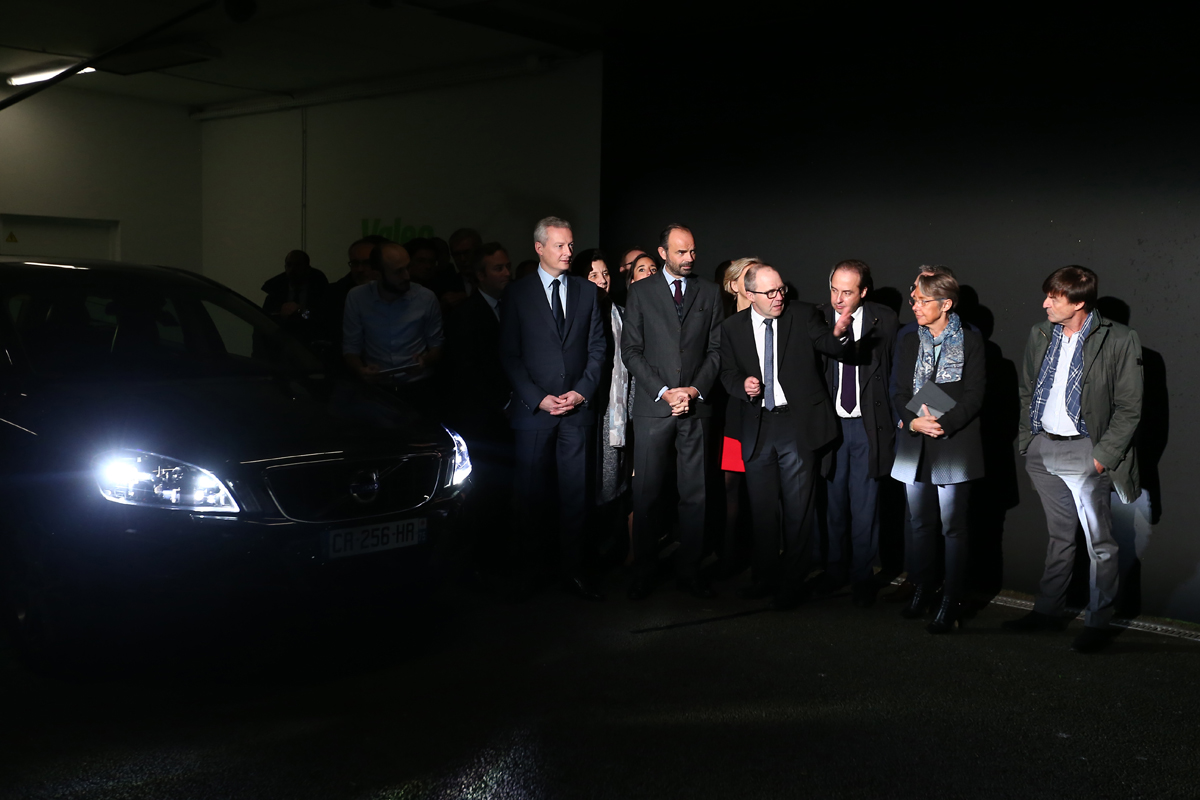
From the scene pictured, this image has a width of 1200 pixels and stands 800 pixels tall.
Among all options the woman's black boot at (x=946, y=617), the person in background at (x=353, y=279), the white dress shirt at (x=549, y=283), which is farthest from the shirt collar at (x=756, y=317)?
the person in background at (x=353, y=279)

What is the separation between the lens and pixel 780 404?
5.09 meters

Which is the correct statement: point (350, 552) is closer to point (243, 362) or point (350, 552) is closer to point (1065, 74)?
point (243, 362)

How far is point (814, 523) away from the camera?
540cm

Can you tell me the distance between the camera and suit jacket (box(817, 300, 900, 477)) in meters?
5.10

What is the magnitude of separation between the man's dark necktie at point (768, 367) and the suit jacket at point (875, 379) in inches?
11.8

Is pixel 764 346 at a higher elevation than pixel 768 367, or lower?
higher

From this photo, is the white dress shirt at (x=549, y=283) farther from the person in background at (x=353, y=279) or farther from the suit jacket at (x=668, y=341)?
the person in background at (x=353, y=279)

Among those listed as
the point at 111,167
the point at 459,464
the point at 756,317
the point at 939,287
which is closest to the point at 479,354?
the point at 459,464

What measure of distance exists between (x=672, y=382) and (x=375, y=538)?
5.95 ft

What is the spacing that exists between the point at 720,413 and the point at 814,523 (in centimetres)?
82

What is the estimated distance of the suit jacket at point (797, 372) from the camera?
5.04 m

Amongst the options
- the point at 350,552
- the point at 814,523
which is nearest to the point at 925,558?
the point at 814,523

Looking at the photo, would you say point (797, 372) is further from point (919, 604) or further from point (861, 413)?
point (919, 604)

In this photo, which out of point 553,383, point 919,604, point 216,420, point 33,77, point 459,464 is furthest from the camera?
point 33,77
